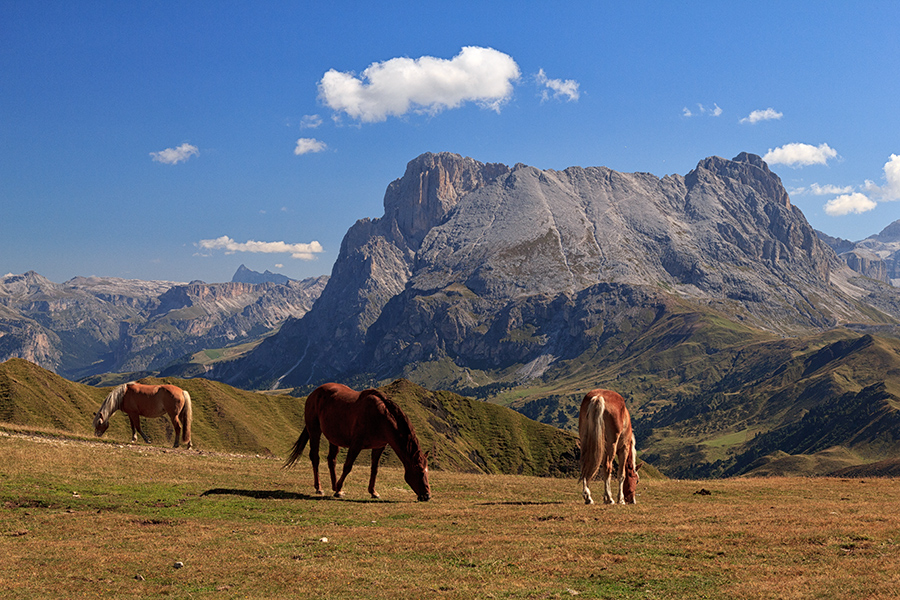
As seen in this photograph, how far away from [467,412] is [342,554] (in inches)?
5762

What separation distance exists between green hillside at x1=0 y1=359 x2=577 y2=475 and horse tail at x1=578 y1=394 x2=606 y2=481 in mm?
64554

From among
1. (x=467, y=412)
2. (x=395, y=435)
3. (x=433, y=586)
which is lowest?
(x=467, y=412)

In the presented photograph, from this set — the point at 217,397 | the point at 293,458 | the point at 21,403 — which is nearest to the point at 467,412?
the point at 217,397

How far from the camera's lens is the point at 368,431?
107ft

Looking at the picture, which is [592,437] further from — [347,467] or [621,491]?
[347,467]

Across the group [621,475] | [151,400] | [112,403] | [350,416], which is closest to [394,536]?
[350,416]

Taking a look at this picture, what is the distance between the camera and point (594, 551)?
21.5 m

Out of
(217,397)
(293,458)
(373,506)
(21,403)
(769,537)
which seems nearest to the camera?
(769,537)

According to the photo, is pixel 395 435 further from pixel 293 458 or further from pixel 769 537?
pixel 769 537

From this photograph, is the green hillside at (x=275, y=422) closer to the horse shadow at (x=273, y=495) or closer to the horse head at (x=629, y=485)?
the horse shadow at (x=273, y=495)

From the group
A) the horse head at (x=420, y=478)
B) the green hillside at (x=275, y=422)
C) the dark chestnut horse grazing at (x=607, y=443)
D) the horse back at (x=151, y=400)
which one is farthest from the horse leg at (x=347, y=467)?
the green hillside at (x=275, y=422)

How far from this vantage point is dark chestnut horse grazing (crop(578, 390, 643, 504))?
34.7m

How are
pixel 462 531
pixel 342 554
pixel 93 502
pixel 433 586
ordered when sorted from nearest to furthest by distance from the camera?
pixel 433 586 < pixel 342 554 < pixel 462 531 < pixel 93 502

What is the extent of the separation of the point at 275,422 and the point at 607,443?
11359 centimetres
